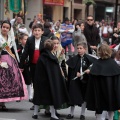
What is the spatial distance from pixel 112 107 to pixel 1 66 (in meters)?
2.49

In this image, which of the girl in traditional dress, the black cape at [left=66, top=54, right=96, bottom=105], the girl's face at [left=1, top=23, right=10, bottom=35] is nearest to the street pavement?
the girl in traditional dress

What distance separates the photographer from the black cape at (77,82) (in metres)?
7.62

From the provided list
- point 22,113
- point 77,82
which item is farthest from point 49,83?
point 22,113

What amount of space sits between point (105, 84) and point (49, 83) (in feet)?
3.50

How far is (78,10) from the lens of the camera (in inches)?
1857

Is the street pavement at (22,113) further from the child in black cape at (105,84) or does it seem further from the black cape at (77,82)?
the child in black cape at (105,84)

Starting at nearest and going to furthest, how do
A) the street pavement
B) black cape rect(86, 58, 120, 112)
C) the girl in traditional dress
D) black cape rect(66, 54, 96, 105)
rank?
black cape rect(86, 58, 120, 112), black cape rect(66, 54, 96, 105), the street pavement, the girl in traditional dress

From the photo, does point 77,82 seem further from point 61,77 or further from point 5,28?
point 5,28

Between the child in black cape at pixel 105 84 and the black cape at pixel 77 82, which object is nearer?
the child in black cape at pixel 105 84

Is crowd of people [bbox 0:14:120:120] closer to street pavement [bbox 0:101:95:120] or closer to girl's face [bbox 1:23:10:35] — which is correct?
girl's face [bbox 1:23:10:35]

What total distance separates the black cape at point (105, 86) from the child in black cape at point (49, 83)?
67 cm

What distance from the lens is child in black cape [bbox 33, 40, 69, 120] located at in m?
7.35

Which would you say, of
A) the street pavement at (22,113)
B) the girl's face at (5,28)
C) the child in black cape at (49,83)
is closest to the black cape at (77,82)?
the child in black cape at (49,83)

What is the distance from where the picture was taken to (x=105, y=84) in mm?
6879
